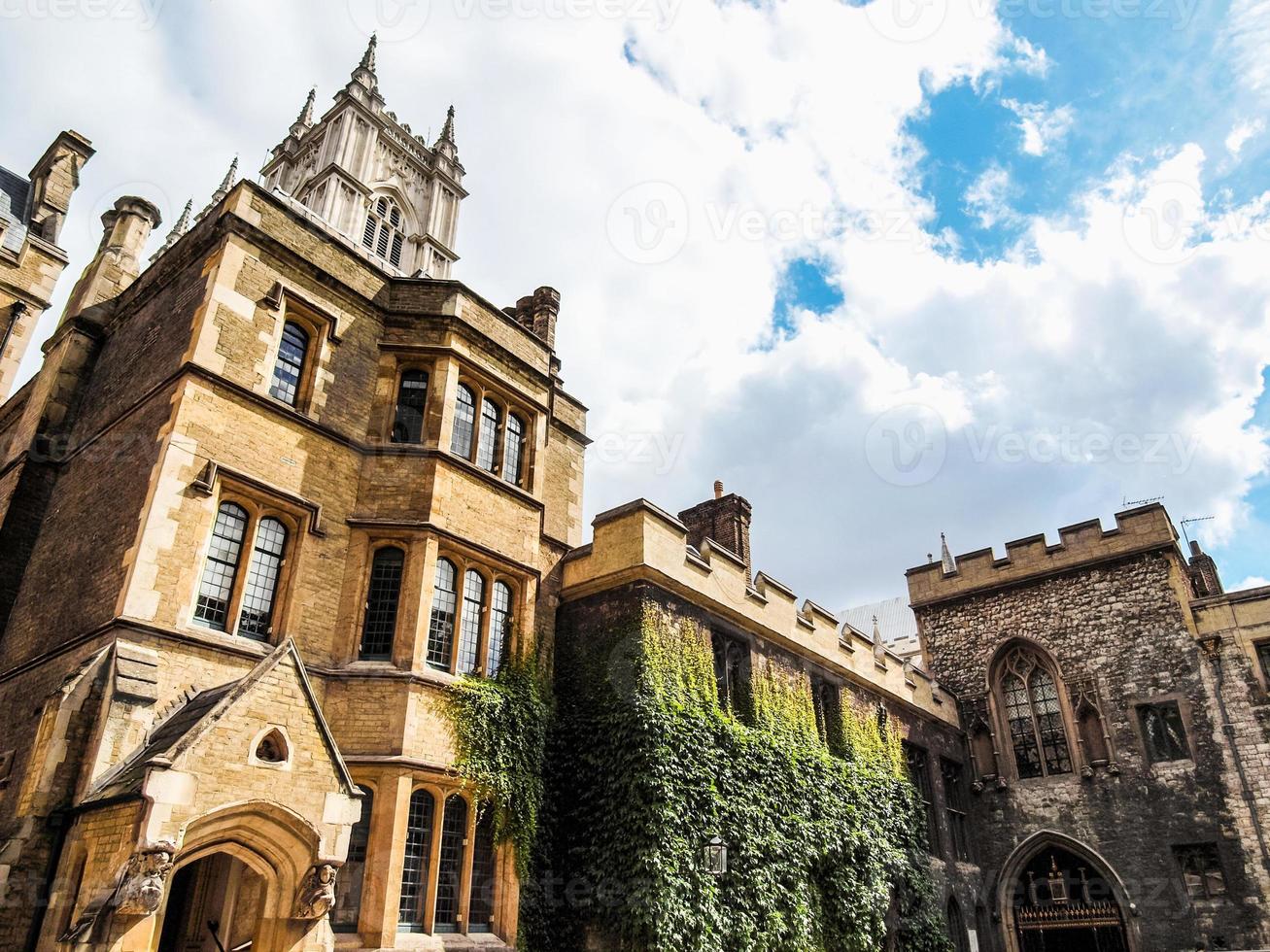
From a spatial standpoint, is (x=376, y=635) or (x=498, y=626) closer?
(x=376, y=635)

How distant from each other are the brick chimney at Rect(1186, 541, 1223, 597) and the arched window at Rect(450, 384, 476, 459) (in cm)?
1839

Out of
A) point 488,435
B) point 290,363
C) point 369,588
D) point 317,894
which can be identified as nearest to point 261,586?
point 369,588

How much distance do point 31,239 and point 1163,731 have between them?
2935 centimetres

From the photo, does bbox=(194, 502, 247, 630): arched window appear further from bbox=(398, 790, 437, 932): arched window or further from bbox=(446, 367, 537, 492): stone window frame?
bbox=(446, 367, 537, 492): stone window frame

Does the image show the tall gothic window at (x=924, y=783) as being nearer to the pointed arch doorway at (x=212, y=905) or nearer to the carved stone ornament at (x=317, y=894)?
the carved stone ornament at (x=317, y=894)

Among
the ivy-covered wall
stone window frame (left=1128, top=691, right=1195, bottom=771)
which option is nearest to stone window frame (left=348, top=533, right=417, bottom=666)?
the ivy-covered wall

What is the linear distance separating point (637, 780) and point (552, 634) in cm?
309

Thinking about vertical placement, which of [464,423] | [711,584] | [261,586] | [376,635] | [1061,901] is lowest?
[1061,901]

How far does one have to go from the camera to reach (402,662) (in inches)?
464

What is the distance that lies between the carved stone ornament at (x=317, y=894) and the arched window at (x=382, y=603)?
3.42 m

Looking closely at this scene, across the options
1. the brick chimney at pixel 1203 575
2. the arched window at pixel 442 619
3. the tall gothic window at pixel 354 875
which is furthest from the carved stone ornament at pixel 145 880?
the brick chimney at pixel 1203 575

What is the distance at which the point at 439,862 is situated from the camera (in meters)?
11.3

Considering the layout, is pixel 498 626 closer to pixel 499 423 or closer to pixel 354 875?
pixel 499 423

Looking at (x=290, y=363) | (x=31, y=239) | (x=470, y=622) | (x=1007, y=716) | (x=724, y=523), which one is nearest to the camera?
(x=290, y=363)
